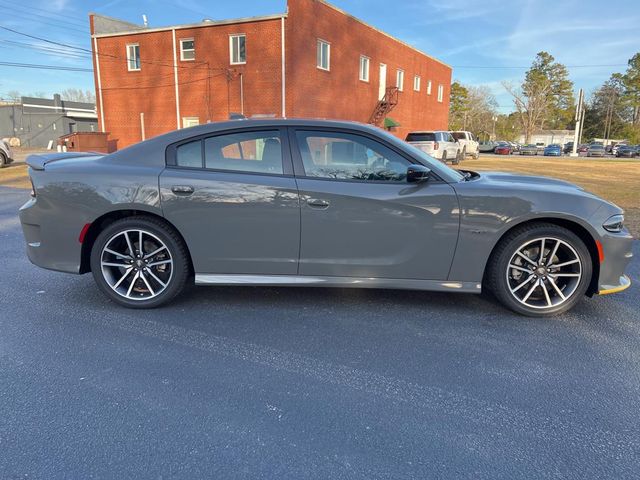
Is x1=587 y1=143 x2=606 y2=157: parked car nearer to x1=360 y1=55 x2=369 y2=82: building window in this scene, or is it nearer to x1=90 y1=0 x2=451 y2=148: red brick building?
x1=90 y1=0 x2=451 y2=148: red brick building

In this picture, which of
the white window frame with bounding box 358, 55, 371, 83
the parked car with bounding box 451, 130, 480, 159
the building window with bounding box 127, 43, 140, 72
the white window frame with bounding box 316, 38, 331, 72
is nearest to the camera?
the white window frame with bounding box 316, 38, 331, 72

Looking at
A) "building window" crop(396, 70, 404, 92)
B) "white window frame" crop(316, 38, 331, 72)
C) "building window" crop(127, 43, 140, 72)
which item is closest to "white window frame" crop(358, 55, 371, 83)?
"white window frame" crop(316, 38, 331, 72)

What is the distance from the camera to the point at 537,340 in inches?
129

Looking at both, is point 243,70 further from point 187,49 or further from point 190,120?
point 190,120

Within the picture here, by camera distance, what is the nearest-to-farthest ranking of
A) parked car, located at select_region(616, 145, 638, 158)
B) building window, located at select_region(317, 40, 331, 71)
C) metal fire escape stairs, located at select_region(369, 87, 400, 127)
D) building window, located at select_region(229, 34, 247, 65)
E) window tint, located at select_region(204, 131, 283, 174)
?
window tint, located at select_region(204, 131, 283, 174) → building window, located at select_region(229, 34, 247, 65) → building window, located at select_region(317, 40, 331, 71) → metal fire escape stairs, located at select_region(369, 87, 400, 127) → parked car, located at select_region(616, 145, 638, 158)

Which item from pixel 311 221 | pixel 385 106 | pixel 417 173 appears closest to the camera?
pixel 417 173

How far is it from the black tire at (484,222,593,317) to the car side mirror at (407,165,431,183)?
2.76 ft

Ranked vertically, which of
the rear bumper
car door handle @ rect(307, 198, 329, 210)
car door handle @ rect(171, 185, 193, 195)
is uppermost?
car door handle @ rect(171, 185, 193, 195)

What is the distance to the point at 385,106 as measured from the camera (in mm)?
27531

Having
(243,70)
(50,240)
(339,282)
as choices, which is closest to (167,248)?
(50,240)

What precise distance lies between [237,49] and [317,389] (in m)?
22.2

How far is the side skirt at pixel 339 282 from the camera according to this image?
3.63 meters

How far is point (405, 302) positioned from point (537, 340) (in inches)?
44.0

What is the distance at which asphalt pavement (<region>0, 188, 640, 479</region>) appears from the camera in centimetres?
205
